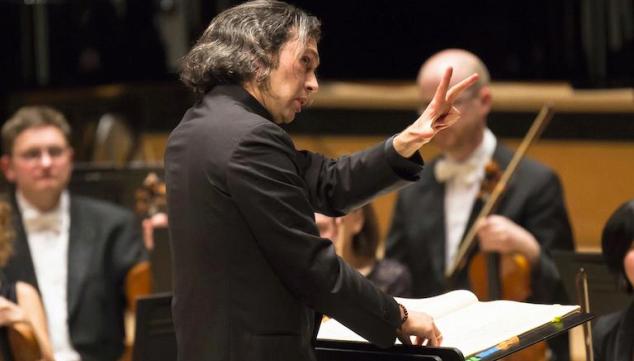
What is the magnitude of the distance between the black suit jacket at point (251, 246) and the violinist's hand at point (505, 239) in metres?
1.58

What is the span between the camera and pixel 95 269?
471cm

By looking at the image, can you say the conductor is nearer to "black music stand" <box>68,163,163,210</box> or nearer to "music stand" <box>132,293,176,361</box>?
"music stand" <box>132,293,176,361</box>

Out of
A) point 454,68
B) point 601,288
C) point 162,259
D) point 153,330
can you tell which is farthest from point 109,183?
point 601,288

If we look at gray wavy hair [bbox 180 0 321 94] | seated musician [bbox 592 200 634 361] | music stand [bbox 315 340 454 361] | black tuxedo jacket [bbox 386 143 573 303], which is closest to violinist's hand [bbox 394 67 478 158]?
gray wavy hair [bbox 180 0 321 94]

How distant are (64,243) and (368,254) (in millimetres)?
1237

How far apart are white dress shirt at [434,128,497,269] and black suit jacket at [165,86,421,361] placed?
203cm

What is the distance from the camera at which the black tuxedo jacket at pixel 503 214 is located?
14.2 feet

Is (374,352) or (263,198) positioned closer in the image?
(263,198)

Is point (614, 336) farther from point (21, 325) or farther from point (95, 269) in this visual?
point (95, 269)

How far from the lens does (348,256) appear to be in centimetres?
416

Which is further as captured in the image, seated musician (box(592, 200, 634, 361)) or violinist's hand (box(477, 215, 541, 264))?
violinist's hand (box(477, 215, 541, 264))

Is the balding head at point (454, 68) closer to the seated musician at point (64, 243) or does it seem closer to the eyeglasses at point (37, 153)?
the seated musician at point (64, 243)

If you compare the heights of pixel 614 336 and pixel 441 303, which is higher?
pixel 441 303

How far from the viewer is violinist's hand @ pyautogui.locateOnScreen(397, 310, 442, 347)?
8.70 ft
